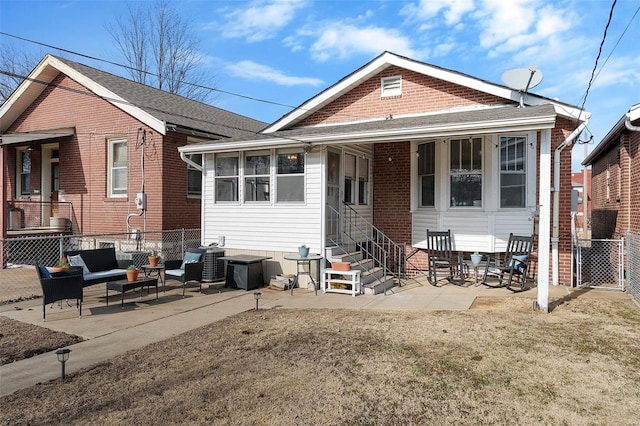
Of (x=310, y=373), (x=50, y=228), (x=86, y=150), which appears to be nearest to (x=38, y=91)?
(x=86, y=150)

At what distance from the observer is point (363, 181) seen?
38.1 feet

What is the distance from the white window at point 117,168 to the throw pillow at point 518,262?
37.7ft

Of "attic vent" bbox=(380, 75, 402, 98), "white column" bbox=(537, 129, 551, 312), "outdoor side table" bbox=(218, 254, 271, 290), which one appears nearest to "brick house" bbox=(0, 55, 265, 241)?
"outdoor side table" bbox=(218, 254, 271, 290)

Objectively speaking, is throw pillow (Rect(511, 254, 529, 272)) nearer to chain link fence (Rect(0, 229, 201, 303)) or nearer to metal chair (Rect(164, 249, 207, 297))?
metal chair (Rect(164, 249, 207, 297))

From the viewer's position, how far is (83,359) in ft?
17.6

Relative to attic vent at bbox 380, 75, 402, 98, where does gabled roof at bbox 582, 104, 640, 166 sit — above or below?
below

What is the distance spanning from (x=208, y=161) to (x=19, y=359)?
6.90m

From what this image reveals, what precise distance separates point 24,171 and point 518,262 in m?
17.7

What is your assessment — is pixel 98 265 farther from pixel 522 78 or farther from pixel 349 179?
pixel 522 78

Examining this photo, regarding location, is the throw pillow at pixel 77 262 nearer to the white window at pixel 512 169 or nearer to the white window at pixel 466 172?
the white window at pixel 466 172

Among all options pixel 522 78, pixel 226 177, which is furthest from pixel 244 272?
pixel 522 78

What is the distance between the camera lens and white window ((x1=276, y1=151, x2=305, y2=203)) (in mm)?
10203

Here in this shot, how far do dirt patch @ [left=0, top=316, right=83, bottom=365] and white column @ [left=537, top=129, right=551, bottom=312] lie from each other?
289 inches

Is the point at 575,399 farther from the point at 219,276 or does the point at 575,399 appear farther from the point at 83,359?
the point at 219,276
